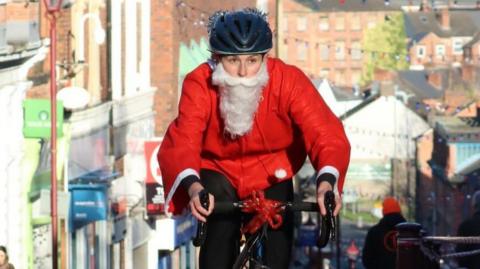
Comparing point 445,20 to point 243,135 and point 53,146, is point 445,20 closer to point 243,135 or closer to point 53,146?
point 53,146

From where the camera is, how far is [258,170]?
28.1 feet

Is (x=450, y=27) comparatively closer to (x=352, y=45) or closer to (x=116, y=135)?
(x=352, y=45)

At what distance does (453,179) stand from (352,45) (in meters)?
55.3

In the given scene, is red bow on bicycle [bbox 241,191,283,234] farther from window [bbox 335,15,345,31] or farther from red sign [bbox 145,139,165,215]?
window [bbox 335,15,345,31]

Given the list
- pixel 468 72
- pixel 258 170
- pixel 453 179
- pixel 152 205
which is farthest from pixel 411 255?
pixel 468 72

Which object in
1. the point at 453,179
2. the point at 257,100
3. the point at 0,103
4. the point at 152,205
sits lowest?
the point at 453,179

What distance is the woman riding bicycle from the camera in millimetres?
8250

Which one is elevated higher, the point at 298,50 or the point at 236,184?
the point at 236,184

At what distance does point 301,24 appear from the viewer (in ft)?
461

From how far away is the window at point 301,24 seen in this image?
140m

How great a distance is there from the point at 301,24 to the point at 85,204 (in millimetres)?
108382

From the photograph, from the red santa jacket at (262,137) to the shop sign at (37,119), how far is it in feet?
66.3

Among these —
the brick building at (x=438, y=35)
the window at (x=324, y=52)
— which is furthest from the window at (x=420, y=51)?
the window at (x=324, y=52)

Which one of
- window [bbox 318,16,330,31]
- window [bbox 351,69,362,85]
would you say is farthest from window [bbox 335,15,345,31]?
window [bbox 351,69,362,85]
